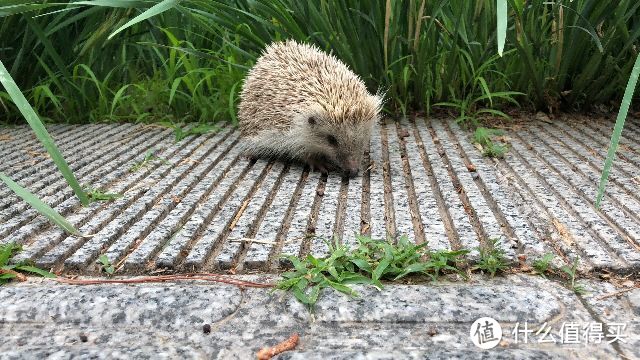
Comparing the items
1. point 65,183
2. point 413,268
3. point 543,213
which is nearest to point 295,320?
point 413,268

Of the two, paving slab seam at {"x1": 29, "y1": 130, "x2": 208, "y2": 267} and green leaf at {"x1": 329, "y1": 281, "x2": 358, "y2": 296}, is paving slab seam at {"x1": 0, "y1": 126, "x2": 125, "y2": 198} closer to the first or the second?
paving slab seam at {"x1": 29, "y1": 130, "x2": 208, "y2": 267}

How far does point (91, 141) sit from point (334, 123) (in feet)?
4.77

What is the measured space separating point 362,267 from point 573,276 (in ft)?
2.02

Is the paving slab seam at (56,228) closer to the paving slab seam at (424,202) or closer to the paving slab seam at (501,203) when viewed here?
the paving slab seam at (424,202)

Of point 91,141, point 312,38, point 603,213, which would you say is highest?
point 312,38

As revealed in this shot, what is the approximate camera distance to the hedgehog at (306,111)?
328 centimetres

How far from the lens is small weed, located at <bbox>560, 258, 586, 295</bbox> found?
1.71 metres

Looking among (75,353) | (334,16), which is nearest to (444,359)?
(75,353)

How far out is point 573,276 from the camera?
1766mm

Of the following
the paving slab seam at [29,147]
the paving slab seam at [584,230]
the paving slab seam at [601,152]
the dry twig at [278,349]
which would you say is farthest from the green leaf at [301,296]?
the paving slab seam at [601,152]

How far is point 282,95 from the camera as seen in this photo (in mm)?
3518

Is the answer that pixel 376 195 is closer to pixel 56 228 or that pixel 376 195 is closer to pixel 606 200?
pixel 606 200

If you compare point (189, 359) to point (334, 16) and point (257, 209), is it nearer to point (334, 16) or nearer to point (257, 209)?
point (257, 209)

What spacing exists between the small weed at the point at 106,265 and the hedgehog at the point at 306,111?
1.43 metres
